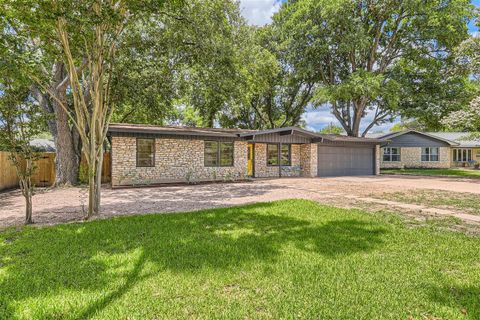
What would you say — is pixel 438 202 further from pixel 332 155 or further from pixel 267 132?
pixel 332 155

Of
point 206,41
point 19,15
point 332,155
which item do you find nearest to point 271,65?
point 332,155

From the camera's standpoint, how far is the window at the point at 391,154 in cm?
2614

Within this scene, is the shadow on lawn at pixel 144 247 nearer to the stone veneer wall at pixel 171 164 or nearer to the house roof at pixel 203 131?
the stone veneer wall at pixel 171 164

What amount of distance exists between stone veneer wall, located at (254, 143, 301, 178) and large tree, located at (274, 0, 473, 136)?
18.2ft

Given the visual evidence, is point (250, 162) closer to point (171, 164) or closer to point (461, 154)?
point (171, 164)

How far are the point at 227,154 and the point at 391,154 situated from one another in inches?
754

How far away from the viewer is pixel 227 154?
14.6m

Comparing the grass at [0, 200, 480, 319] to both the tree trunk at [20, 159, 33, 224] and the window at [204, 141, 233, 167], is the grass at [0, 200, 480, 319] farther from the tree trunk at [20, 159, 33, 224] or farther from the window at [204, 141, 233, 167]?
the window at [204, 141, 233, 167]

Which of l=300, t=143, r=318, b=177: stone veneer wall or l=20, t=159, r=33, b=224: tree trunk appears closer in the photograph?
l=20, t=159, r=33, b=224: tree trunk

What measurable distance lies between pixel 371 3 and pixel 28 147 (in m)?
22.3

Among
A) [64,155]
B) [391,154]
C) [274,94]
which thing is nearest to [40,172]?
[64,155]

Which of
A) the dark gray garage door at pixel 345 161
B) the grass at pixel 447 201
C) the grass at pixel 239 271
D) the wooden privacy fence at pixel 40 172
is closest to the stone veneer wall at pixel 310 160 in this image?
the dark gray garage door at pixel 345 161

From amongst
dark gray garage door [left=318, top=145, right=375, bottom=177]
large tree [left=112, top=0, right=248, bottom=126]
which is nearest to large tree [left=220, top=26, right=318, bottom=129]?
large tree [left=112, top=0, right=248, bottom=126]

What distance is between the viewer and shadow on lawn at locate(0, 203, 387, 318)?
2.87 meters
